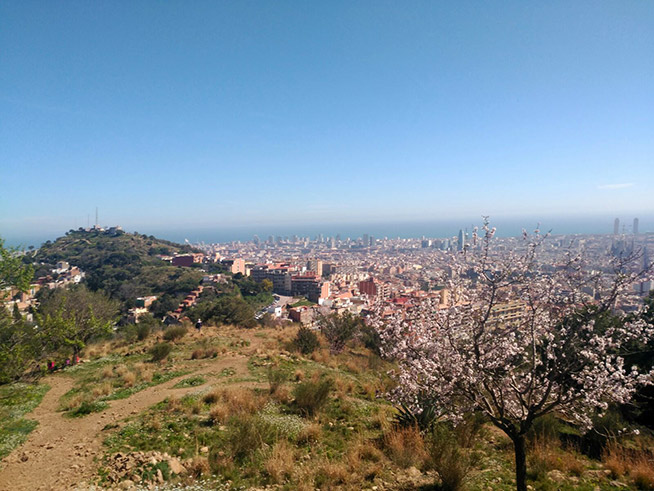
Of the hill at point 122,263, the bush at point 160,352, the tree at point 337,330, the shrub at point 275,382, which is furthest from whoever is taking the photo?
the hill at point 122,263

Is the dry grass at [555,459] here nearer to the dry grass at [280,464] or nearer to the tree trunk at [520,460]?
the tree trunk at [520,460]

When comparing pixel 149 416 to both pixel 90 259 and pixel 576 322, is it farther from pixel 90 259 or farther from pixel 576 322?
pixel 90 259

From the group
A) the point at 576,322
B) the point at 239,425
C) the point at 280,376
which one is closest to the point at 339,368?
the point at 280,376

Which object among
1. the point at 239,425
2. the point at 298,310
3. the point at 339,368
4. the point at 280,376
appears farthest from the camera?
the point at 298,310

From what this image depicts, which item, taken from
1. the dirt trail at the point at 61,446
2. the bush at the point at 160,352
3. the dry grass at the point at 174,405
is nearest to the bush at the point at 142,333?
the bush at the point at 160,352

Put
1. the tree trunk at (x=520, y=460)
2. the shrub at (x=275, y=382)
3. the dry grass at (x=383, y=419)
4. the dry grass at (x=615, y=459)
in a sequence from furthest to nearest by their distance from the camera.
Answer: the shrub at (x=275, y=382) → the dry grass at (x=383, y=419) → the dry grass at (x=615, y=459) → the tree trunk at (x=520, y=460)

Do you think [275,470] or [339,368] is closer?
[275,470]

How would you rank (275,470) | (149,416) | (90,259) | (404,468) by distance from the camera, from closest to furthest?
(275,470) < (404,468) < (149,416) < (90,259)
